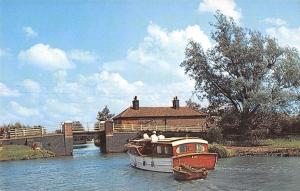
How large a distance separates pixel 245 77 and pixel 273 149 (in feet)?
46.3

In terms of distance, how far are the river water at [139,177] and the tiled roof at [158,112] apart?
2485 centimetres

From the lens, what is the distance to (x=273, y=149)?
5578cm

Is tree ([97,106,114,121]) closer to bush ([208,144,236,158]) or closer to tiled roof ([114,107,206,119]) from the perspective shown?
tiled roof ([114,107,206,119])

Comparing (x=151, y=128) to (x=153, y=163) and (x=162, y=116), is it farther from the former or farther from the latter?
(x=153, y=163)

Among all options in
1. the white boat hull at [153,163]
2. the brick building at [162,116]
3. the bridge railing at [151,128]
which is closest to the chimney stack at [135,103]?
the brick building at [162,116]

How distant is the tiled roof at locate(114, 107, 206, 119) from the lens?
7731 cm

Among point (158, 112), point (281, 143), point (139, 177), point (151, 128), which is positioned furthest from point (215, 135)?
point (139, 177)

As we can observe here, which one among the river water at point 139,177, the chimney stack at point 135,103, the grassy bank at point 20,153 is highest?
the chimney stack at point 135,103

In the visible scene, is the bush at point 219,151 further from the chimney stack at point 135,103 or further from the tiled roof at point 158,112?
the chimney stack at point 135,103

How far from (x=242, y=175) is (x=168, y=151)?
Answer: 6.38 meters

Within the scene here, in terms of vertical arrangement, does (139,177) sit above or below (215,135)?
below

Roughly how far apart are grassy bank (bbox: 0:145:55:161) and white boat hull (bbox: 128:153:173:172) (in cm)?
1787

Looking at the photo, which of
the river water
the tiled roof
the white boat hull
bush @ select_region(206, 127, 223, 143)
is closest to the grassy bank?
the river water

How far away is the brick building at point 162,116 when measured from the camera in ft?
253
